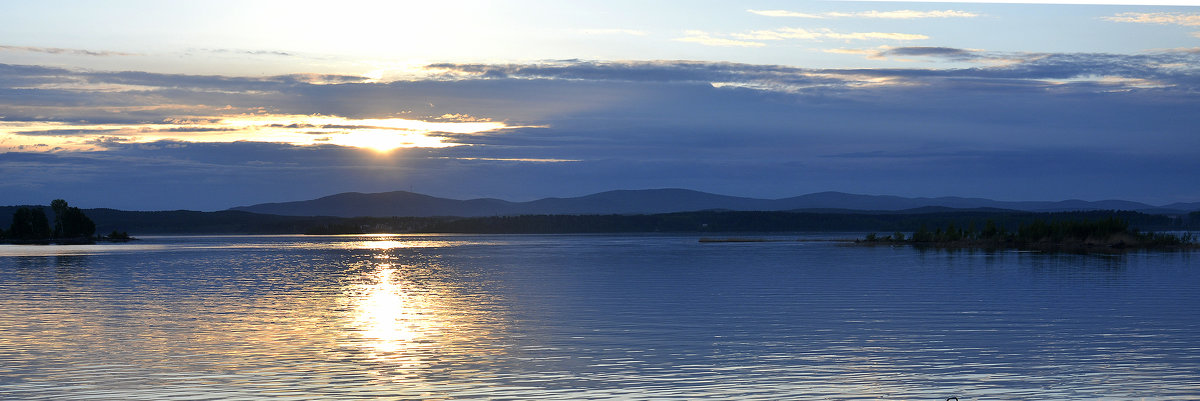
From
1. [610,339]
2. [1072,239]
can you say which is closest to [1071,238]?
[1072,239]

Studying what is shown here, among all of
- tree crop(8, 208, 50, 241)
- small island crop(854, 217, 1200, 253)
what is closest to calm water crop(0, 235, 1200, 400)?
small island crop(854, 217, 1200, 253)

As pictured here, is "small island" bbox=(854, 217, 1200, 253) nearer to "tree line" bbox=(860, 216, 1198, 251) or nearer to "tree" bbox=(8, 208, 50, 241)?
"tree line" bbox=(860, 216, 1198, 251)

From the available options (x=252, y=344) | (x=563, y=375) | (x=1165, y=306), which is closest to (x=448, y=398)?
(x=563, y=375)

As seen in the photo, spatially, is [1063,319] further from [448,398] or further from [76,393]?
[76,393]

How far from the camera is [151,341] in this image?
95.5 ft

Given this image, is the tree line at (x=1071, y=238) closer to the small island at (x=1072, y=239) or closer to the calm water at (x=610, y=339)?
the small island at (x=1072, y=239)

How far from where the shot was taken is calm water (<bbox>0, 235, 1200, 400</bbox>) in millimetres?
21391

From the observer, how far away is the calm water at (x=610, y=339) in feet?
70.2

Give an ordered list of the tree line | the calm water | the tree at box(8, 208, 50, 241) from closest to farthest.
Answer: the calm water → the tree line → the tree at box(8, 208, 50, 241)

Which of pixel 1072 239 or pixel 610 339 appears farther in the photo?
pixel 1072 239

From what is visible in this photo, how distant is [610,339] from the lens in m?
29.3

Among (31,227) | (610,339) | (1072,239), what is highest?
(610,339)

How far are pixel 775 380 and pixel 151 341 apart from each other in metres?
16.9

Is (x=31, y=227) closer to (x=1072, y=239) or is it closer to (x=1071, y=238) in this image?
(x=1071, y=238)
